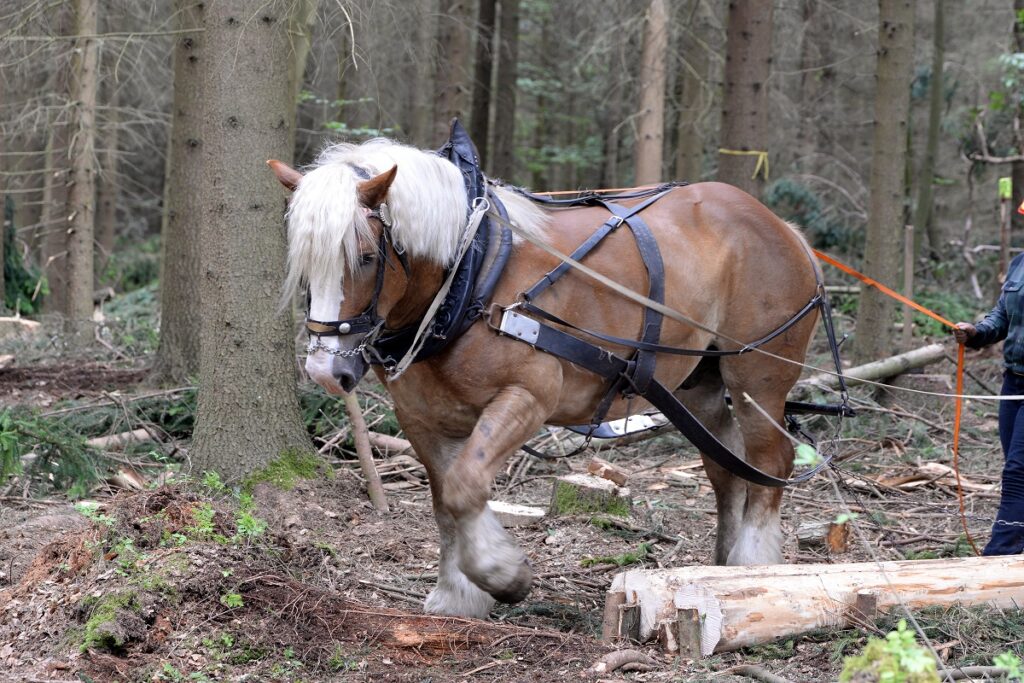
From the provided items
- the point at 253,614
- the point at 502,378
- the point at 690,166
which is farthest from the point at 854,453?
the point at 690,166

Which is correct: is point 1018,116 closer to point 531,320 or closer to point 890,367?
point 890,367

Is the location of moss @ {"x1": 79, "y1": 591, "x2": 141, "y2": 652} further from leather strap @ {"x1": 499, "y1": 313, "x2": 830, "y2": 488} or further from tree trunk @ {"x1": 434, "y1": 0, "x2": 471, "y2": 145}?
tree trunk @ {"x1": 434, "y1": 0, "x2": 471, "y2": 145}

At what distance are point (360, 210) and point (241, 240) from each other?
231cm

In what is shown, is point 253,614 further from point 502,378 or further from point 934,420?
point 934,420

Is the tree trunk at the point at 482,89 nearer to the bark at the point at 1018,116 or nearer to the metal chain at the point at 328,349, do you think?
the bark at the point at 1018,116

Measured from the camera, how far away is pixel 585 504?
21.2 ft

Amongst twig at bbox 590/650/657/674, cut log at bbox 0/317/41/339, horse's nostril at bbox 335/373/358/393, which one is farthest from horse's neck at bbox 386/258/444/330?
cut log at bbox 0/317/41/339

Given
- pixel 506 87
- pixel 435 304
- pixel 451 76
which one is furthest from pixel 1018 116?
pixel 435 304

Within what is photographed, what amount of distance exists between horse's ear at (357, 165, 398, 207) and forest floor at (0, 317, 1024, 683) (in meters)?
1.58

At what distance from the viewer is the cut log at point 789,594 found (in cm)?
410

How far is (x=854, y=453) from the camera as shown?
790 cm

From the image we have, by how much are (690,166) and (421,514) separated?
869 cm

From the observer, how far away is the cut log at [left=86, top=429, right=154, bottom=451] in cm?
673

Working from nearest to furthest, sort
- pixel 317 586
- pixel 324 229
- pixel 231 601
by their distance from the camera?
pixel 324 229 < pixel 231 601 < pixel 317 586
